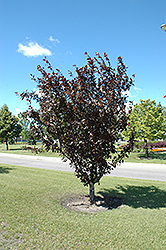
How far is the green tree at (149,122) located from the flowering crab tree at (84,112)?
11.7m

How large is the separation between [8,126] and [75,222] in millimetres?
29142

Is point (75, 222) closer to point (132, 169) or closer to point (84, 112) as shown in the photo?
point (84, 112)

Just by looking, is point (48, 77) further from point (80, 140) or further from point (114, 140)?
point (114, 140)

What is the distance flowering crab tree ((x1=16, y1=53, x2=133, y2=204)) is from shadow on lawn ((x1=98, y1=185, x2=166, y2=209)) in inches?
66.2

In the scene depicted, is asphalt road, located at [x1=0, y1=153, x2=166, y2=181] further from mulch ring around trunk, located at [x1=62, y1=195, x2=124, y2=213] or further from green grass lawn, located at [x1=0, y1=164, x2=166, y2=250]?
mulch ring around trunk, located at [x1=62, y1=195, x2=124, y2=213]

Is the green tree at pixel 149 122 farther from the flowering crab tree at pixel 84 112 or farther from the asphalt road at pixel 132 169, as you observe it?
the flowering crab tree at pixel 84 112

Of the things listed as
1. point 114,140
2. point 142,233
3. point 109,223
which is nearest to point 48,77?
point 114,140

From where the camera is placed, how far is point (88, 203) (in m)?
6.03

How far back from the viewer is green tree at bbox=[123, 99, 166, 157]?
17.5 metres

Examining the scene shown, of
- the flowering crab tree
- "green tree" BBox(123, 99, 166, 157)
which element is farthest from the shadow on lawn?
"green tree" BBox(123, 99, 166, 157)

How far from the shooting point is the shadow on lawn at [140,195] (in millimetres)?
5988

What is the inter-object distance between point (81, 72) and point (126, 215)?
3941mm

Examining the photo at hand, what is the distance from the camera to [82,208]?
5.67m

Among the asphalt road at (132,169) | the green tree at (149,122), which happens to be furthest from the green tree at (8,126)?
the green tree at (149,122)
